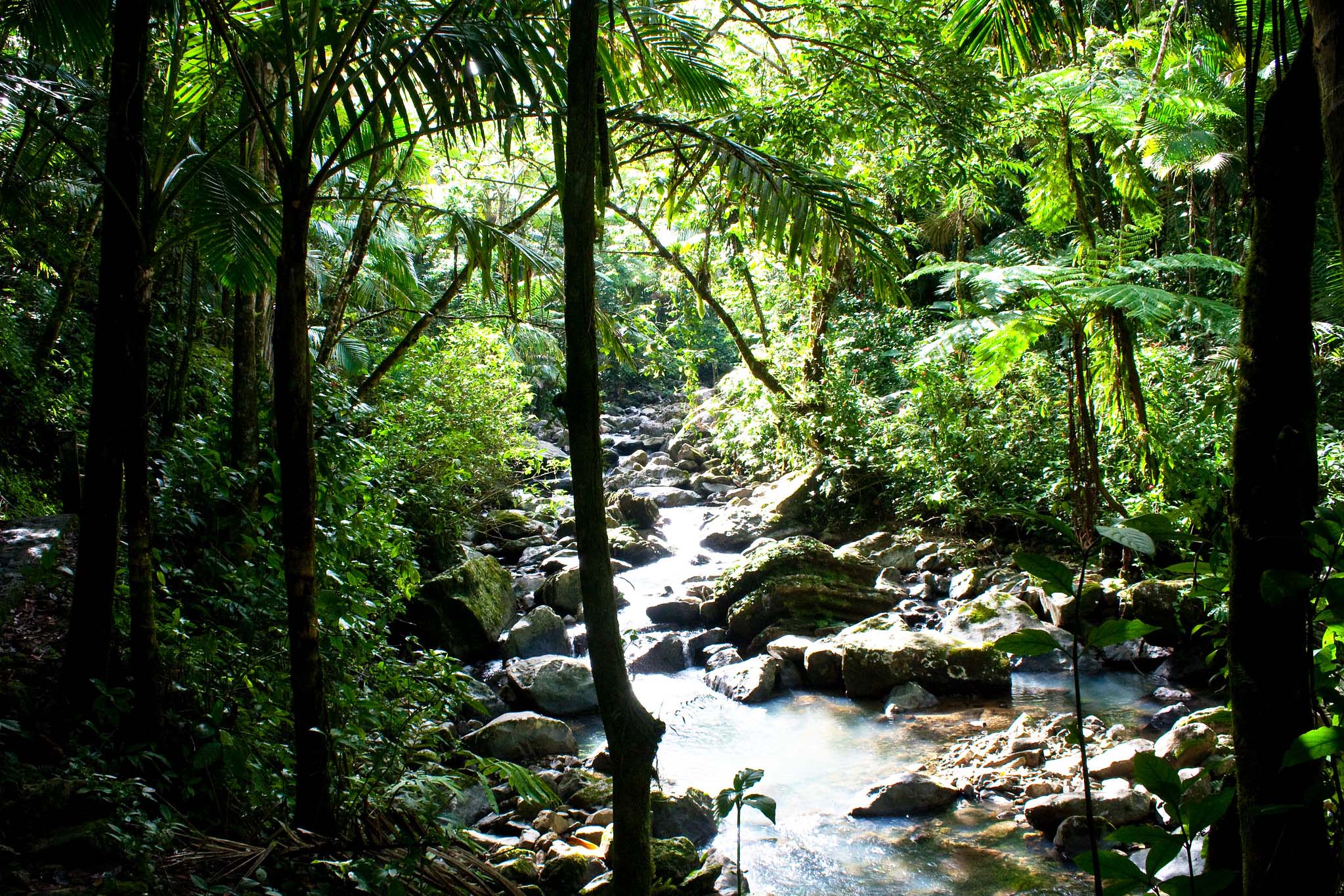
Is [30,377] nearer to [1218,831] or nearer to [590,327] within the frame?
[590,327]

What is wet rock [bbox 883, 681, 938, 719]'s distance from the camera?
271 inches

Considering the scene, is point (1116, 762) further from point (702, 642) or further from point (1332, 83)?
point (1332, 83)

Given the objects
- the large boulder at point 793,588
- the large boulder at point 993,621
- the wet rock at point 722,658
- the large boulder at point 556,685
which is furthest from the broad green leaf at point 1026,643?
the large boulder at point 793,588

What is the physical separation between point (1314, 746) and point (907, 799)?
4.37 m

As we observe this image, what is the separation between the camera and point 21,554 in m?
4.28

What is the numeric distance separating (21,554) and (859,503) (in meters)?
9.94

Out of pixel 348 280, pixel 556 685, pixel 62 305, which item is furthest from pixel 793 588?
pixel 62 305

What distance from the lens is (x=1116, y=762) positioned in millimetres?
4988

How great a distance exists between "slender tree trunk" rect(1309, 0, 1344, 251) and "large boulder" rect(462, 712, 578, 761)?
5893 millimetres

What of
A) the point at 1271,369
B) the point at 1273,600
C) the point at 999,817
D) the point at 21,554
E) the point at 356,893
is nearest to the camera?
the point at 1273,600

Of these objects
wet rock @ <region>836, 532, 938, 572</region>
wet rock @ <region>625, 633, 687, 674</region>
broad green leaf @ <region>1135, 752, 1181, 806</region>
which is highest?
broad green leaf @ <region>1135, 752, 1181, 806</region>

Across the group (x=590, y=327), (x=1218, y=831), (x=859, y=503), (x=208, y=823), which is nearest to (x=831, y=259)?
(x=590, y=327)

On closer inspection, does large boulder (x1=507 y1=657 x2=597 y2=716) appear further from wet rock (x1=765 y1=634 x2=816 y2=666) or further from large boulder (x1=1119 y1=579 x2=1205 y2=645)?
large boulder (x1=1119 y1=579 x2=1205 y2=645)

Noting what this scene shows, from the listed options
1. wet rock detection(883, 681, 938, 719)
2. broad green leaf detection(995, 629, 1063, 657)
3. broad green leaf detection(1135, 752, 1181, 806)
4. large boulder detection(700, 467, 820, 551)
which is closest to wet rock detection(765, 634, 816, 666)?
wet rock detection(883, 681, 938, 719)
